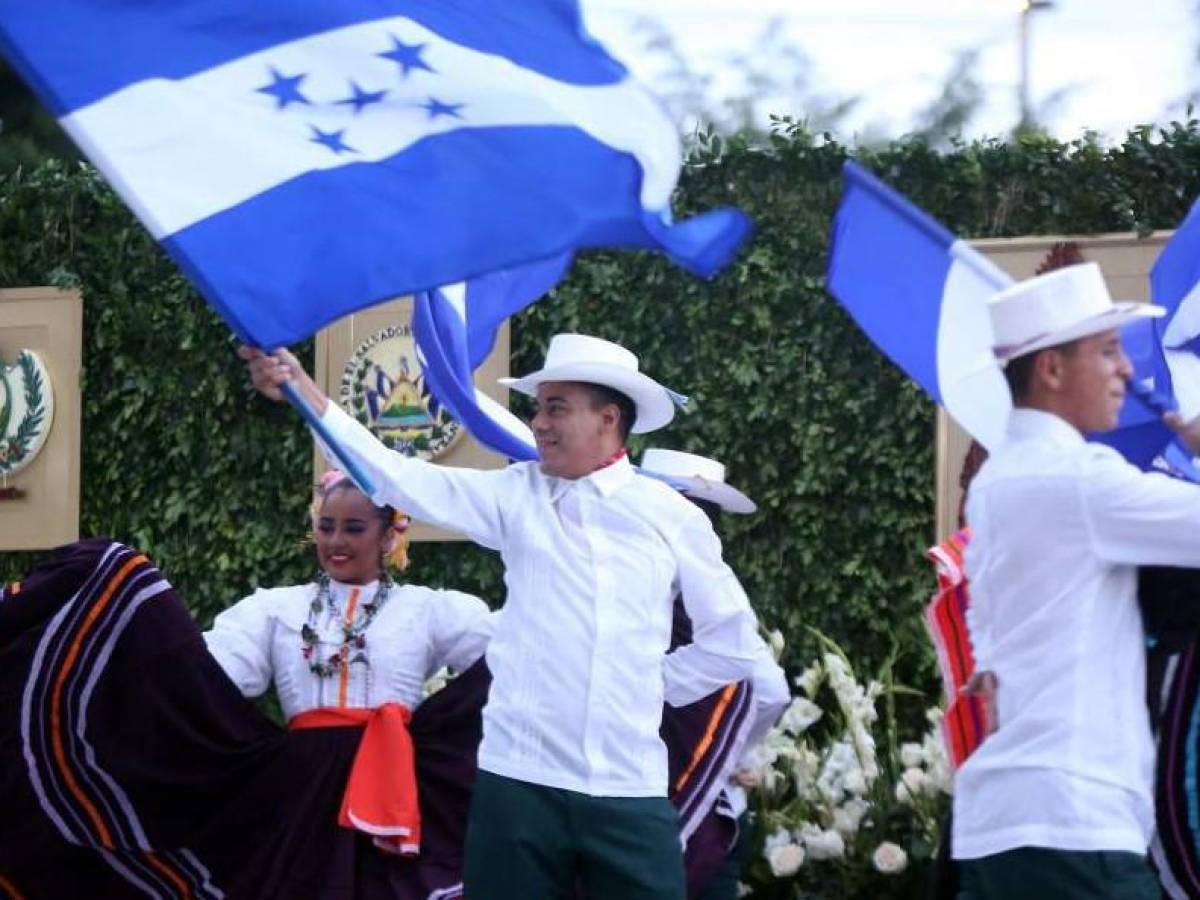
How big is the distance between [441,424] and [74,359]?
70.0 inches

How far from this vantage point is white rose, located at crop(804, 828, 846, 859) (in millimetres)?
7016

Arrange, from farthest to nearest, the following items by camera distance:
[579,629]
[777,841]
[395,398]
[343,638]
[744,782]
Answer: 1. [395,398]
2. [777,841]
3. [744,782]
4. [343,638]
5. [579,629]

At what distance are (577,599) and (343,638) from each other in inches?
55.4

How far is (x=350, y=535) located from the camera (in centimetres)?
667

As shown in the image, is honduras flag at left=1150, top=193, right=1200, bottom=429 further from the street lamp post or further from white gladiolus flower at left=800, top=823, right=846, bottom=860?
the street lamp post

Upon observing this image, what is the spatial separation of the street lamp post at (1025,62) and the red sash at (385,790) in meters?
4.00

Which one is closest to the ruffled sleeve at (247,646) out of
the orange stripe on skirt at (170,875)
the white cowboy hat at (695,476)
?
the orange stripe on skirt at (170,875)

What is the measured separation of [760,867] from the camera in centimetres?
720

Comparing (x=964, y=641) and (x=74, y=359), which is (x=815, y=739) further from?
(x=74, y=359)

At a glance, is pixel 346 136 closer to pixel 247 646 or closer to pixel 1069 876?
pixel 1069 876

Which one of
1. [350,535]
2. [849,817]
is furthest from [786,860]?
[350,535]

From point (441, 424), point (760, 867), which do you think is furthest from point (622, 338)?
point (760, 867)

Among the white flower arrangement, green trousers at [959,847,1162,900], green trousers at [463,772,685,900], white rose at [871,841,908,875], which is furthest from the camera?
the white flower arrangement

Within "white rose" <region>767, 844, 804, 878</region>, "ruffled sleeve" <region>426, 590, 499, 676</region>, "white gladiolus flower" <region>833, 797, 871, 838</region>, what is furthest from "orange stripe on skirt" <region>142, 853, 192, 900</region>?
"white gladiolus flower" <region>833, 797, 871, 838</region>
